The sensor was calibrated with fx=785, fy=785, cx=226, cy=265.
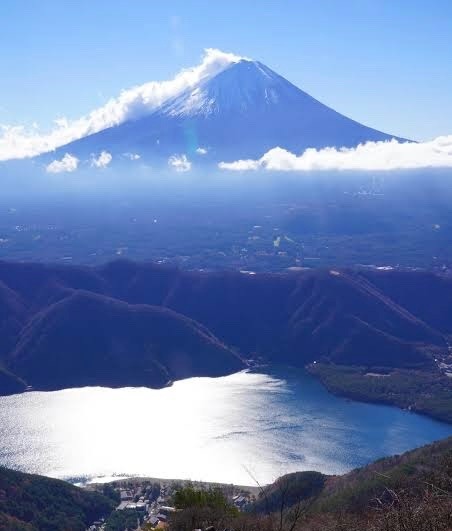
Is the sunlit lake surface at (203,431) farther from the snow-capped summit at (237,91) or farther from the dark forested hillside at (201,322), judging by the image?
the snow-capped summit at (237,91)

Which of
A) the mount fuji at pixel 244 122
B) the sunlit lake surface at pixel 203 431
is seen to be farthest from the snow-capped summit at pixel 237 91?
the sunlit lake surface at pixel 203 431

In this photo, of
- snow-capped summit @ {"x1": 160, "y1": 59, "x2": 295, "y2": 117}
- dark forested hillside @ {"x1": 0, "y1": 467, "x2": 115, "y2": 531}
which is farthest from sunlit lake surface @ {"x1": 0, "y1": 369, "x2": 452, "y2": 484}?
snow-capped summit @ {"x1": 160, "y1": 59, "x2": 295, "y2": 117}

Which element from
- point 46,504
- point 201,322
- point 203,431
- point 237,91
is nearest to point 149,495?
point 46,504

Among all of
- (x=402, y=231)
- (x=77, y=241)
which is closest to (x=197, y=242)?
(x=77, y=241)

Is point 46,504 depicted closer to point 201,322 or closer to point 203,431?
point 203,431

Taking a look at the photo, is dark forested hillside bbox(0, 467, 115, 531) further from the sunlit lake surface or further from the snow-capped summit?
the snow-capped summit

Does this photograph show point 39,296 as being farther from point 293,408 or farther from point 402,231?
point 402,231
